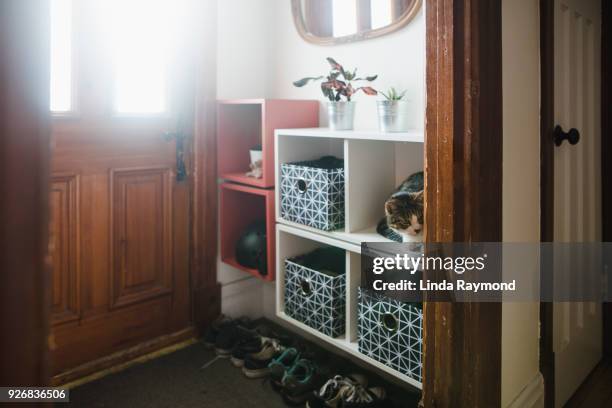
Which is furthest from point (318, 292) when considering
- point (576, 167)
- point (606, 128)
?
point (606, 128)

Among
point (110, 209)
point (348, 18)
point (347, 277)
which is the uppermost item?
point (348, 18)

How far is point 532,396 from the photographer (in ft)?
5.12

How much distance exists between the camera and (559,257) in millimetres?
1687

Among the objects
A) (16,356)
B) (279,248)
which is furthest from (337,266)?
(16,356)

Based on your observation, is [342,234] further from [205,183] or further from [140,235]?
[140,235]

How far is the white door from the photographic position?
5.40 feet

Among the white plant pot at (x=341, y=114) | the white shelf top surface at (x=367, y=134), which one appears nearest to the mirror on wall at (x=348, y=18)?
the white plant pot at (x=341, y=114)

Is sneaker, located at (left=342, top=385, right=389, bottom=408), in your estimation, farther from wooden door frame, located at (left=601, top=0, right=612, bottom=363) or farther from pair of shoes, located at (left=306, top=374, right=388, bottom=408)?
wooden door frame, located at (left=601, top=0, right=612, bottom=363)

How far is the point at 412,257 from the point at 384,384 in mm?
713

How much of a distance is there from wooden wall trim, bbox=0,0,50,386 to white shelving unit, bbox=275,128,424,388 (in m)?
1.24

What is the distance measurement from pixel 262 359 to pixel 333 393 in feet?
1.32

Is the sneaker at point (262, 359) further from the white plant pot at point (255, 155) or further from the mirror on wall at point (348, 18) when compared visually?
the mirror on wall at point (348, 18)

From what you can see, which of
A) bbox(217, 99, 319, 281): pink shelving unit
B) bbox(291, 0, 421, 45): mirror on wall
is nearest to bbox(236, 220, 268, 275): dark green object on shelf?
bbox(217, 99, 319, 281): pink shelving unit

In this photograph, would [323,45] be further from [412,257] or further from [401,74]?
[412,257]
